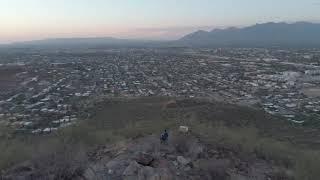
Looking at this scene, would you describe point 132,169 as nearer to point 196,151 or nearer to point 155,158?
point 155,158

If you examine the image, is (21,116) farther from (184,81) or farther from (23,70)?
(23,70)

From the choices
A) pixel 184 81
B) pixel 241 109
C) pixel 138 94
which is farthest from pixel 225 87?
pixel 241 109

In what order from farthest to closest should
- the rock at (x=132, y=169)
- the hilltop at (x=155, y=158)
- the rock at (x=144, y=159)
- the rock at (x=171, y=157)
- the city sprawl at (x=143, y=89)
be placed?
the city sprawl at (x=143, y=89), the rock at (x=171, y=157), the rock at (x=144, y=159), the hilltop at (x=155, y=158), the rock at (x=132, y=169)

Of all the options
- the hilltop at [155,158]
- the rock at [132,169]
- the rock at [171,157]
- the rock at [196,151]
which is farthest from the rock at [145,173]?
the rock at [196,151]

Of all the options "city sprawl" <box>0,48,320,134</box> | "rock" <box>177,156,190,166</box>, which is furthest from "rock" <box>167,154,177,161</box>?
"city sprawl" <box>0,48,320,134</box>

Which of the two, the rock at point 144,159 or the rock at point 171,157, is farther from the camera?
the rock at point 171,157

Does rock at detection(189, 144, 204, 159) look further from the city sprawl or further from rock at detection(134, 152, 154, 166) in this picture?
the city sprawl

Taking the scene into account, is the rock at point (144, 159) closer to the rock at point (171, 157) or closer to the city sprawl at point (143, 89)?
the rock at point (171, 157)
